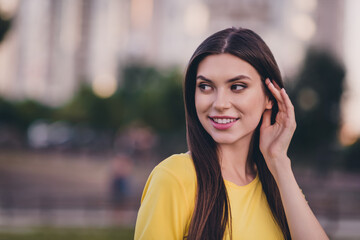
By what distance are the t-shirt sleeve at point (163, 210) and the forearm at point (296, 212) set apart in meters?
0.53

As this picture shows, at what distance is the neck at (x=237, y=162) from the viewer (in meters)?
2.30

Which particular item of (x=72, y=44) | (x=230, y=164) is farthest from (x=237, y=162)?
(x=72, y=44)

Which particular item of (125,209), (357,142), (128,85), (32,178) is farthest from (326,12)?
(125,209)

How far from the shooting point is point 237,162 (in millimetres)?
2363

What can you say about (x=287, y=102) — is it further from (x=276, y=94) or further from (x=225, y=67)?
(x=225, y=67)

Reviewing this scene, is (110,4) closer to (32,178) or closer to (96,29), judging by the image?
(96,29)

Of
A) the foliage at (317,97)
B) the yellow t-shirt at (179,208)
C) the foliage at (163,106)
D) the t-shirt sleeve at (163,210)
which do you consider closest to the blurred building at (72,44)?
the foliage at (163,106)

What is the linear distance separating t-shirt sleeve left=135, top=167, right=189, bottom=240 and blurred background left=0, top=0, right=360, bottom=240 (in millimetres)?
2886

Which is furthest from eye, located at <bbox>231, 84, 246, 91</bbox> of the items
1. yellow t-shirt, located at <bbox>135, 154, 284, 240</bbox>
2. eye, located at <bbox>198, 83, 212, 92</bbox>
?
yellow t-shirt, located at <bbox>135, 154, 284, 240</bbox>

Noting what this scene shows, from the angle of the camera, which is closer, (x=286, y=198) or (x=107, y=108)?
(x=286, y=198)

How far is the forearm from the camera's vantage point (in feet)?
7.21

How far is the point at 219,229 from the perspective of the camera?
2.04 meters

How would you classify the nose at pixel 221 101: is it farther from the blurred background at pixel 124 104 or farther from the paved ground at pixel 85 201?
the paved ground at pixel 85 201

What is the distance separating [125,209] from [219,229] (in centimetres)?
1285
